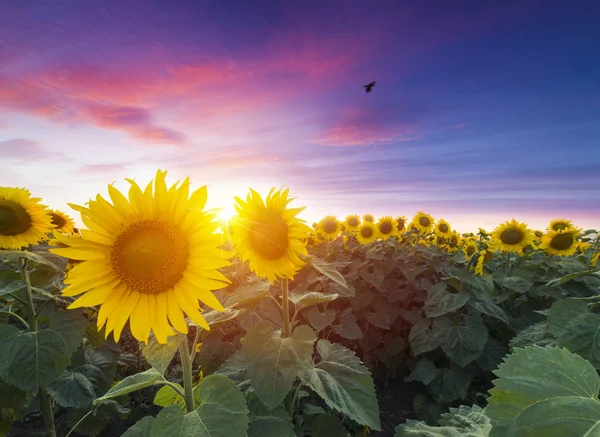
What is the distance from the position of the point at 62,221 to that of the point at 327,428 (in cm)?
408

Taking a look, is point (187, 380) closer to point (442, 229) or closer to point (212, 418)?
point (212, 418)

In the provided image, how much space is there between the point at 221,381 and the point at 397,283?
490 cm

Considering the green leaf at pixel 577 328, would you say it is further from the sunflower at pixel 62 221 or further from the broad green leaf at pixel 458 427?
the sunflower at pixel 62 221

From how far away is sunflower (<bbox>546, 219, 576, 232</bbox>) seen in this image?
24.4 ft

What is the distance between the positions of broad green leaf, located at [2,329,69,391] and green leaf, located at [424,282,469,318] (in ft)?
12.7

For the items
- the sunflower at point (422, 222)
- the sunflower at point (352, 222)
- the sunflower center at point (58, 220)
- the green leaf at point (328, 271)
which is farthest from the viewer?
the sunflower at point (422, 222)

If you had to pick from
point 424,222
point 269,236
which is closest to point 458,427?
point 269,236

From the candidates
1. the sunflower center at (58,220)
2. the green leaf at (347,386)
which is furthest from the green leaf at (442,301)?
the sunflower center at (58,220)

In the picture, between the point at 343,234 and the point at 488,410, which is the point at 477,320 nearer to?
the point at 488,410

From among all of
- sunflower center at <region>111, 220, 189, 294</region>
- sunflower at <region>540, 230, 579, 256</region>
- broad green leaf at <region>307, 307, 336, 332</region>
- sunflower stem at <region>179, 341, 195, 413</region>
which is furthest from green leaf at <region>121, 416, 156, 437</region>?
sunflower at <region>540, 230, 579, 256</region>

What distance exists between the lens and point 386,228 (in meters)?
9.19

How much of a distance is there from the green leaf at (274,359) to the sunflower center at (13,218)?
2.87m

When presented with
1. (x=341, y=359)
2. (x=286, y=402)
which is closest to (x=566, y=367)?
(x=341, y=359)

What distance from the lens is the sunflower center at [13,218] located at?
3641mm
